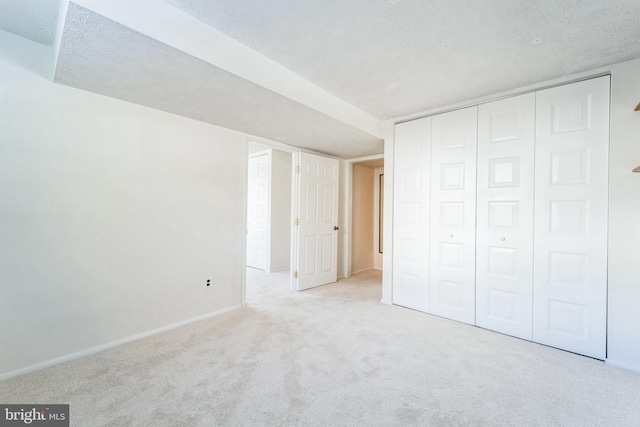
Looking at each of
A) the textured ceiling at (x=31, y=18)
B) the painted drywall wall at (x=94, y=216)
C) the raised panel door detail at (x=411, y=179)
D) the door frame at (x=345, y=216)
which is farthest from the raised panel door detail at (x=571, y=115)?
the textured ceiling at (x=31, y=18)

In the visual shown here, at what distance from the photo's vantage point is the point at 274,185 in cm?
536

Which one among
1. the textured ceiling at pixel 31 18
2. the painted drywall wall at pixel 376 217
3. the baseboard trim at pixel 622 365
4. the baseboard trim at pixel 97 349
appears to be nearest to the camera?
the textured ceiling at pixel 31 18

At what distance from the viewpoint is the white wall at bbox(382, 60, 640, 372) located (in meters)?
2.04

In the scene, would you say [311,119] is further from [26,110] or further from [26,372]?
[26,372]

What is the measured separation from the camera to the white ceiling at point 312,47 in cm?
155

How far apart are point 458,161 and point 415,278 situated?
1409mm

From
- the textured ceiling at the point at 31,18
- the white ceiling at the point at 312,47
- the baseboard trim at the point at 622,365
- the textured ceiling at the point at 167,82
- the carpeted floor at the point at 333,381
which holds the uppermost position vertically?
the textured ceiling at the point at 31,18

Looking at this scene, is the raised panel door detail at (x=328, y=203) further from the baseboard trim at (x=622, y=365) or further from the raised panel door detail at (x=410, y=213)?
the baseboard trim at (x=622, y=365)

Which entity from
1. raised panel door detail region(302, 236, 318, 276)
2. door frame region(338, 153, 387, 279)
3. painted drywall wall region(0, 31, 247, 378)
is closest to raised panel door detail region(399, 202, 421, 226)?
raised panel door detail region(302, 236, 318, 276)

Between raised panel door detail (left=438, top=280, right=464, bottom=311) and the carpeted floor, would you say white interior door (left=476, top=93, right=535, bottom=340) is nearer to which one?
raised panel door detail (left=438, top=280, right=464, bottom=311)

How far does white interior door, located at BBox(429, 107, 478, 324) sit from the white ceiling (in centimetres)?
42

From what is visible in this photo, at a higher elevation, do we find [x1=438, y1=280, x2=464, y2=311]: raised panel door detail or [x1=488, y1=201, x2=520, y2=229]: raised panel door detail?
[x1=488, y1=201, x2=520, y2=229]: raised panel door detail

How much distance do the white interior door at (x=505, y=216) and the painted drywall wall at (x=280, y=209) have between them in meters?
3.57

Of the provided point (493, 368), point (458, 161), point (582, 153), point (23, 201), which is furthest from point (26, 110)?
point (582, 153)
